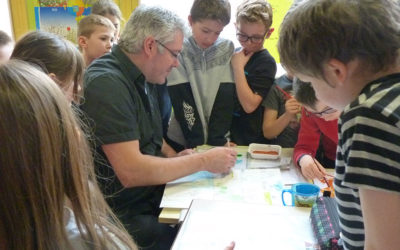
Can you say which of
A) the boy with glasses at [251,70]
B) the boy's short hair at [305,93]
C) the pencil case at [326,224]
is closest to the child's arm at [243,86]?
the boy with glasses at [251,70]

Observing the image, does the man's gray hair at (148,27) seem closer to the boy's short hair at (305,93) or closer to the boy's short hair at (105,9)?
the boy's short hair at (305,93)

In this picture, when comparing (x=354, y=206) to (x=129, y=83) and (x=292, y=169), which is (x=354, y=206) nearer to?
(x=292, y=169)

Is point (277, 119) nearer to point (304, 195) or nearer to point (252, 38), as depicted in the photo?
point (252, 38)

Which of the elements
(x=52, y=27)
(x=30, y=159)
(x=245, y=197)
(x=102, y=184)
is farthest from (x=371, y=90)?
(x=52, y=27)

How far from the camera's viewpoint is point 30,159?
552mm

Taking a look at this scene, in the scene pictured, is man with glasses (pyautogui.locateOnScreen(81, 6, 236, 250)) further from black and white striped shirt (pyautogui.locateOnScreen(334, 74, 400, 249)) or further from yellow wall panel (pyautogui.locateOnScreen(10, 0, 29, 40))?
yellow wall panel (pyautogui.locateOnScreen(10, 0, 29, 40))

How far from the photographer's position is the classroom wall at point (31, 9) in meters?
2.85

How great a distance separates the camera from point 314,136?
5.19 feet

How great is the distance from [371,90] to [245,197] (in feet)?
2.44

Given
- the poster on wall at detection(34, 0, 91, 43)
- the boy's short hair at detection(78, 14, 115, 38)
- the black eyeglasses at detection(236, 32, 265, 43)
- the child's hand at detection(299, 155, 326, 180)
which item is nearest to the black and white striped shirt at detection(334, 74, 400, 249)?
the child's hand at detection(299, 155, 326, 180)

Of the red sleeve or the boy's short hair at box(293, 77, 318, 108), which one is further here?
the red sleeve

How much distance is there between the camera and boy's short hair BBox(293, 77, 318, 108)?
1.23 meters

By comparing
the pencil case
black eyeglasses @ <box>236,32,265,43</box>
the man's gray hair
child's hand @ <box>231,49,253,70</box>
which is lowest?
the pencil case

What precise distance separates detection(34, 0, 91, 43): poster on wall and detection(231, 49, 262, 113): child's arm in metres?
1.63
